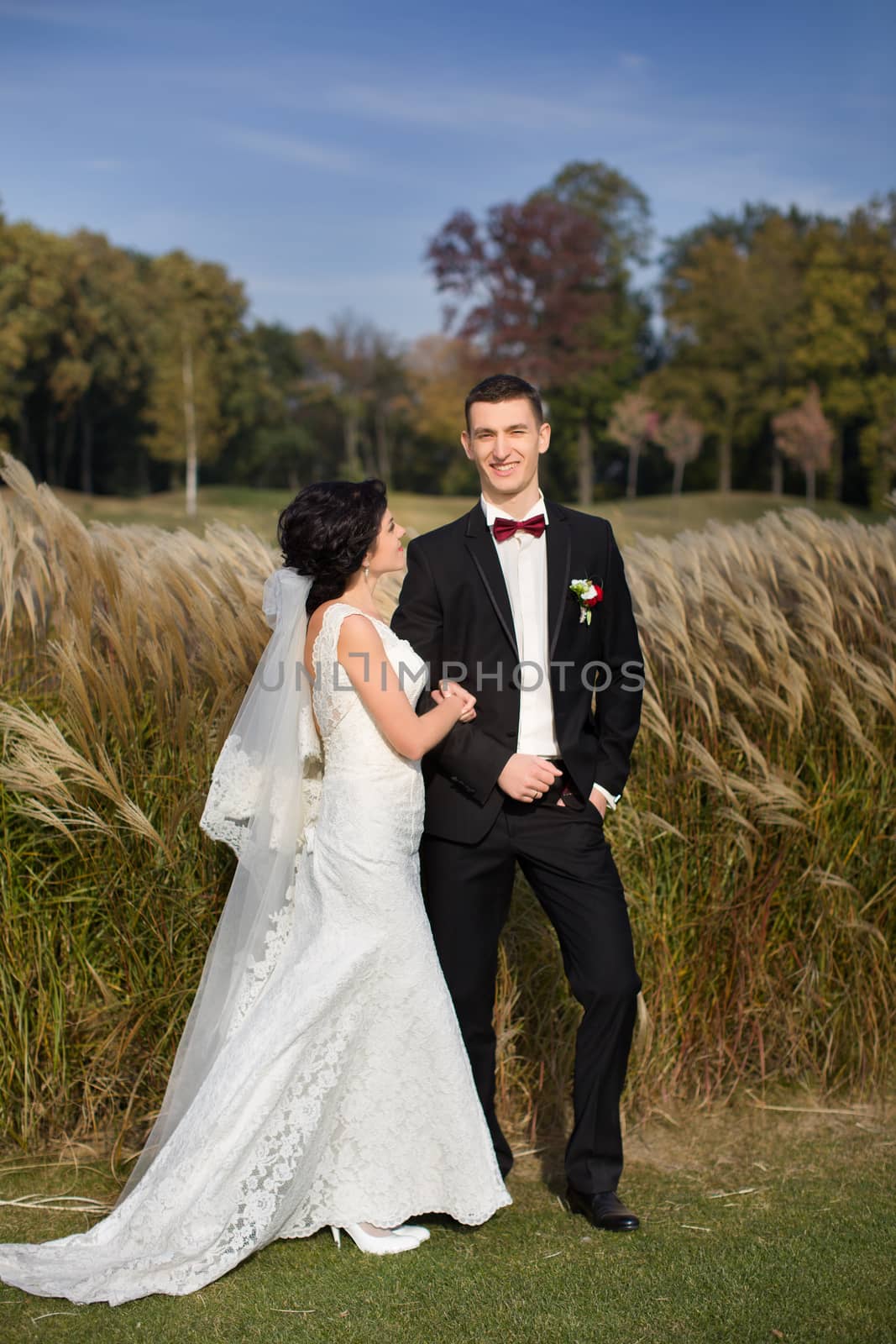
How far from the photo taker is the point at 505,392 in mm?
3482

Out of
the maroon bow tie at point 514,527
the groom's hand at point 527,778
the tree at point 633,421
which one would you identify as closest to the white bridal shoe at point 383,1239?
the groom's hand at point 527,778

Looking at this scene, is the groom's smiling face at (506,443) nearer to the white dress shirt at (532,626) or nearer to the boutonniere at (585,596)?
the white dress shirt at (532,626)

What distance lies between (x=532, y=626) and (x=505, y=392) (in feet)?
2.33

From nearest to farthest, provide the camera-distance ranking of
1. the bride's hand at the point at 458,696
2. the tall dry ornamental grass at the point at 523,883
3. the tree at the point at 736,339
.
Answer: the bride's hand at the point at 458,696, the tall dry ornamental grass at the point at 523,883, the tree at the point at 736,339

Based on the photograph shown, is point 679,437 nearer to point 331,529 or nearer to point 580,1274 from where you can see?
point 331,529

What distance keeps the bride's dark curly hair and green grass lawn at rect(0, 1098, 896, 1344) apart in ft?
6.40

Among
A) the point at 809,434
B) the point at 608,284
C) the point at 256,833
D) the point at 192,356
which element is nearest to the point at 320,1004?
the point at 256,833

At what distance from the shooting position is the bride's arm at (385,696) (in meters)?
3.25

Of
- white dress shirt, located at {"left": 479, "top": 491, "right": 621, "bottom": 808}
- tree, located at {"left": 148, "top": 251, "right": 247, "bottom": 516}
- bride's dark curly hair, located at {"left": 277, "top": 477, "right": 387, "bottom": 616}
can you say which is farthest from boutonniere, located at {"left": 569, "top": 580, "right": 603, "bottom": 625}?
tree, located at {"left": 148, "top": 251, "right": 247, "bottom": 516}

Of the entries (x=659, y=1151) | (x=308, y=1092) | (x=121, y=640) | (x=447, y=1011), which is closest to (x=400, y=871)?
(x=447, y=1011)

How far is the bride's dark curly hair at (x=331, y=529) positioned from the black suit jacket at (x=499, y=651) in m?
0.24

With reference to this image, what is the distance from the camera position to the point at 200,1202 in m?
3.12

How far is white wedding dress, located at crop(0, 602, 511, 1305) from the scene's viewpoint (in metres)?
3.18

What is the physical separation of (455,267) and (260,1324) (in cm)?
4868
